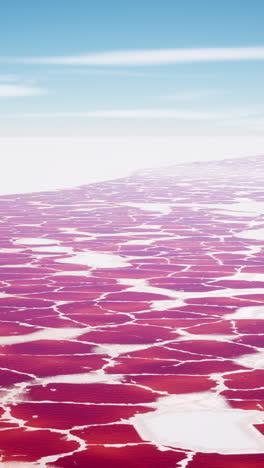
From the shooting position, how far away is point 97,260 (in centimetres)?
875

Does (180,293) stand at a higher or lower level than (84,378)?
higher

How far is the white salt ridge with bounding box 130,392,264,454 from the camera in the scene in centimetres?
360

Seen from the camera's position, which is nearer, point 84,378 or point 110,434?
point 110,434

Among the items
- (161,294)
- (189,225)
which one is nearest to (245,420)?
(161,294)

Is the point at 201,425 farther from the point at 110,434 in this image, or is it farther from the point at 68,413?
the point at 68,413

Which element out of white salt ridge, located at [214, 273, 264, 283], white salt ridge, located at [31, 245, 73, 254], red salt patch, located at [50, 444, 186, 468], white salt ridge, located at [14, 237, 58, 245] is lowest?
red salt patch, located at [50, 444, 186, 468]

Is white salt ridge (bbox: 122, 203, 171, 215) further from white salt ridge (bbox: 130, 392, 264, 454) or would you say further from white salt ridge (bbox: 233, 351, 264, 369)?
white salt ridge (bbox: 130, 392, 264, 454)

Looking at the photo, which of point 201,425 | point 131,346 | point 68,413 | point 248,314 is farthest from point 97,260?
point 201,425

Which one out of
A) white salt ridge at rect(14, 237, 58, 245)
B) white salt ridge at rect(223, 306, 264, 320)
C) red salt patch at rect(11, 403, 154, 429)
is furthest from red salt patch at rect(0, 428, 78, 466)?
white salt ridge at rect(14, 237, 58, 245)

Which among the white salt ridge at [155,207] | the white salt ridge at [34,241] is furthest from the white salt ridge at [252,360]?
the white salt ridge at [155,207]

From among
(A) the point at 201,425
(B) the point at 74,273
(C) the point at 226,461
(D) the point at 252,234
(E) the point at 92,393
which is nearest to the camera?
(C) the point at 226,461

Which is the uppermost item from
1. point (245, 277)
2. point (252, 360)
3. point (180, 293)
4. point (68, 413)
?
point (245, 277)

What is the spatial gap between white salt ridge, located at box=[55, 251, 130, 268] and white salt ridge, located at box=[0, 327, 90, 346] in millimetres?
2730

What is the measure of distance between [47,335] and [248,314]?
1446mm
